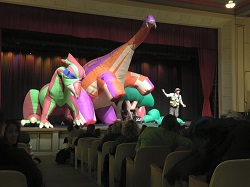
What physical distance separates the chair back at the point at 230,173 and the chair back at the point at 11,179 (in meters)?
0.97

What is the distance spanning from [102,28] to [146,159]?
21.2 ft

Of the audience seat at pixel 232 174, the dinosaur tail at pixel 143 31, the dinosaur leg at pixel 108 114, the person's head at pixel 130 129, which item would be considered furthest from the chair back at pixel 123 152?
the dinosaur leg at pixel 108 114

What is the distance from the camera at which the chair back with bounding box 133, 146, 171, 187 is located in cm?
259

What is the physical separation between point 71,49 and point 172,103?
3789mm

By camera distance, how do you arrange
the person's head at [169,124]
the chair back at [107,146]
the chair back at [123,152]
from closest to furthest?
the person's head at [169,124] → the chair back at [123,152] → the chair back at [107,146]

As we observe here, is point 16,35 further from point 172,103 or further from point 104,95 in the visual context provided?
point 172,103

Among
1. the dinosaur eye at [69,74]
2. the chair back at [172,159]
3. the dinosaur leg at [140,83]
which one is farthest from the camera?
the dinosaur leg at [140,83]

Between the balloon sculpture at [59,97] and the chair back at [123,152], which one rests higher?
the balloon sculpture at [59,97]

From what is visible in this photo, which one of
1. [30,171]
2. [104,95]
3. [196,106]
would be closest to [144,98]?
[104,95]

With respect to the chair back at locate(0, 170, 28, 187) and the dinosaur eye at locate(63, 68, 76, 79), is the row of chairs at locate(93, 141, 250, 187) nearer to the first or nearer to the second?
the chair back at locate(0, 170, 28, 187)

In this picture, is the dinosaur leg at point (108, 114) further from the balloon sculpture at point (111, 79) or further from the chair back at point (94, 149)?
the chair back at point (94, 149)

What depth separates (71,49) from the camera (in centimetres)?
1072

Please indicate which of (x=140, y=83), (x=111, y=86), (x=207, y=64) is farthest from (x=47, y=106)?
(x=207, y=64)

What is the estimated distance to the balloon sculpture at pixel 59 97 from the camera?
7.25 m
